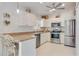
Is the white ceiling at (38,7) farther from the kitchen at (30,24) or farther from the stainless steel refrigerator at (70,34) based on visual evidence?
the stainless steel refrigerator at (70,34)

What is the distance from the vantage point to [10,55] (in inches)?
66.2

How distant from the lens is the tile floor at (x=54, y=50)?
1.71m

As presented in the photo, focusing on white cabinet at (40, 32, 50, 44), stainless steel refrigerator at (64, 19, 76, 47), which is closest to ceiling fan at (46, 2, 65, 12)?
stainless steel refrigerator at (64, 19, 76, 47)

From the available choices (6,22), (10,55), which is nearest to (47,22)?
(6,22)

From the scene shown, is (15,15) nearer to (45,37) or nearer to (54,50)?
(45,37)

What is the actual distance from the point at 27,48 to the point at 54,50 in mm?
470

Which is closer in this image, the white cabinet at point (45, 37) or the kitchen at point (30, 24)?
the kitchen at point (30, 24)

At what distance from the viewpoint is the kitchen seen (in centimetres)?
171

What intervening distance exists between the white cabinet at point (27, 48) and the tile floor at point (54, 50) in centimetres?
11

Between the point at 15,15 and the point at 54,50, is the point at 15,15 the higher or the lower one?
the higher one

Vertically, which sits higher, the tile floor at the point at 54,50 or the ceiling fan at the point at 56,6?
the ceiling fan at the point at 56,6

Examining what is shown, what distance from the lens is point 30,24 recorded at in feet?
5.99

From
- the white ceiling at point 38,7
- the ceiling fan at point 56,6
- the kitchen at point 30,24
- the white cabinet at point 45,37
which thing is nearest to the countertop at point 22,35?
the kitchen at point 30,24

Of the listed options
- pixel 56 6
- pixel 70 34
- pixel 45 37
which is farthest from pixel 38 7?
pixel 70 34
